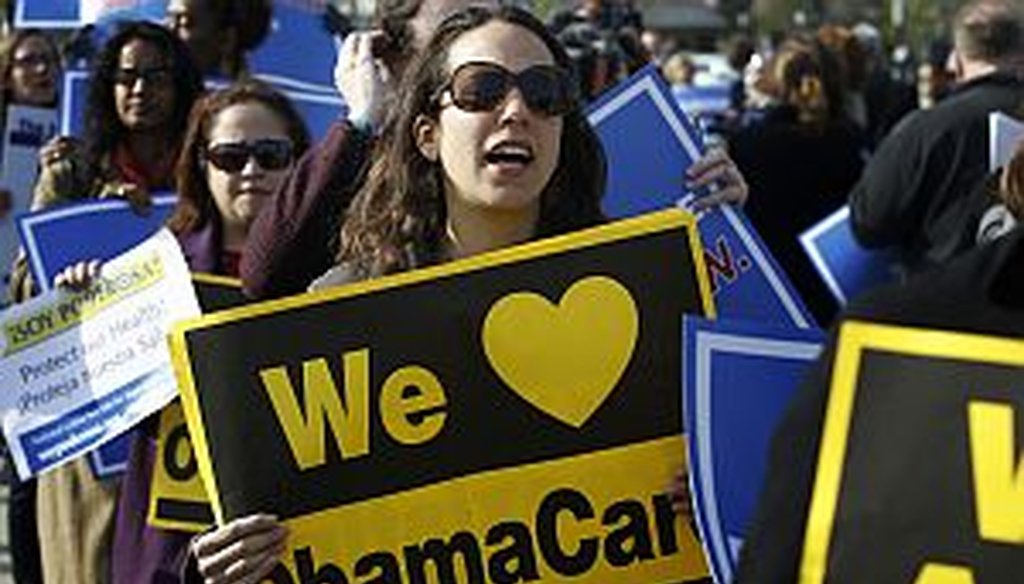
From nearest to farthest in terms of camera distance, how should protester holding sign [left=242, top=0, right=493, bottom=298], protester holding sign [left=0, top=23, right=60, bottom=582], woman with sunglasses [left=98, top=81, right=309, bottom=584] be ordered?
protester holding sign [left=242, top=0, right=493, bottom=298], woman with sunglasses [left=98, top=81, right=309, bottom=584], protester holding sign [left=0, top=23, right=60, bottom=582]

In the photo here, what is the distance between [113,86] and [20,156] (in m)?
1.75

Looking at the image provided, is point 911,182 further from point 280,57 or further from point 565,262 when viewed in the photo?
point 565,262

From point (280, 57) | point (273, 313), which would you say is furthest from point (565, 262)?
point (280, 57)

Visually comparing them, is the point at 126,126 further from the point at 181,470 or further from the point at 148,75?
the point at 181,470

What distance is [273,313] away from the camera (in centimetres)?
348

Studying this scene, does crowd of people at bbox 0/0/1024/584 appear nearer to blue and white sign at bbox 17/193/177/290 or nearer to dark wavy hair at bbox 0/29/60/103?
dark wavy hair at bbox 0/29/60/103

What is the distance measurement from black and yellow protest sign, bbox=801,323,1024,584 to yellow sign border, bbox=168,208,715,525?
1.31 m

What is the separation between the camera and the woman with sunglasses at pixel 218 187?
4.74 metres

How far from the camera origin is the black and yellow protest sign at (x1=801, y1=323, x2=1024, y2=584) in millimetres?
2152

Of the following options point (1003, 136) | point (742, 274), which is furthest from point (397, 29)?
point (1003, 136)

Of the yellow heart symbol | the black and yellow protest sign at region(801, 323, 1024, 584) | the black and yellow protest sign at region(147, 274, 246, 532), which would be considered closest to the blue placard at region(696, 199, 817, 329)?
the black and yellow protest sign at region(147, 274, 246, 532)

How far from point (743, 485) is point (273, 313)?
683 mm

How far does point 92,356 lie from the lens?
4.88 meters

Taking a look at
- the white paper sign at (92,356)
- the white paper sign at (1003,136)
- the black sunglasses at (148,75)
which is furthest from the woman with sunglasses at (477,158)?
the black sunglasses at (148,75)
